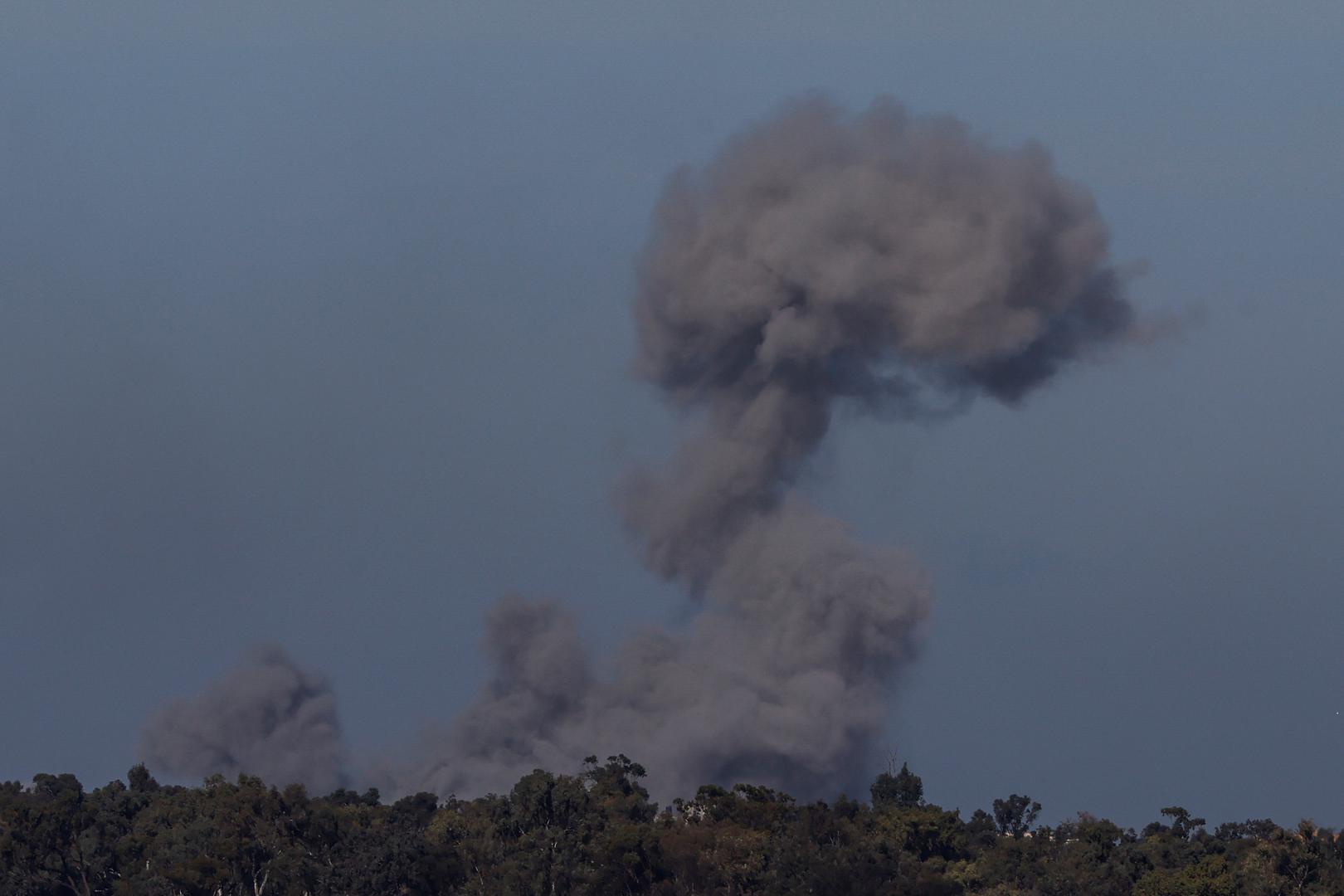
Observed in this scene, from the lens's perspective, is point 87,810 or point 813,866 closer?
point 813,866

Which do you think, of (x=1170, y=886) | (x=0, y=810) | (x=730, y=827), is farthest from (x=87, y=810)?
(x=1170, y=886)

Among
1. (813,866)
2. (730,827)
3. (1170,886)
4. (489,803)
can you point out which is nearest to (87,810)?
(489,803)

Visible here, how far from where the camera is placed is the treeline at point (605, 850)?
72062 mm

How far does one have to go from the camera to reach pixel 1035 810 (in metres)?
111

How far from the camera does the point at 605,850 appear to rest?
74750 mm

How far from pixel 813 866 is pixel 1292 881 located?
18.3 m

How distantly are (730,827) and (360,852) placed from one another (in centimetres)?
1319

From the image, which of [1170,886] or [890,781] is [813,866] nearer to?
[1170,886]

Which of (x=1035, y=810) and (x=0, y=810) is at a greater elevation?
(x=1035, y=810)

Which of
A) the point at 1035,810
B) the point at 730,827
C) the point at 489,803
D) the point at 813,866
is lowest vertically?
the point at 813,866

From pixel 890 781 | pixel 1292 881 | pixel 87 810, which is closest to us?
pixel 1292 881

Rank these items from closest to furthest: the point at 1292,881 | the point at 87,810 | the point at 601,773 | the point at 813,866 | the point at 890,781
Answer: the point at 813,866 → the point at 1292,881 → the point at 87,810 → the point at 601,773 → the point at 890,781

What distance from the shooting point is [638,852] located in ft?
247

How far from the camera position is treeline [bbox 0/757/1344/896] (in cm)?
7206
